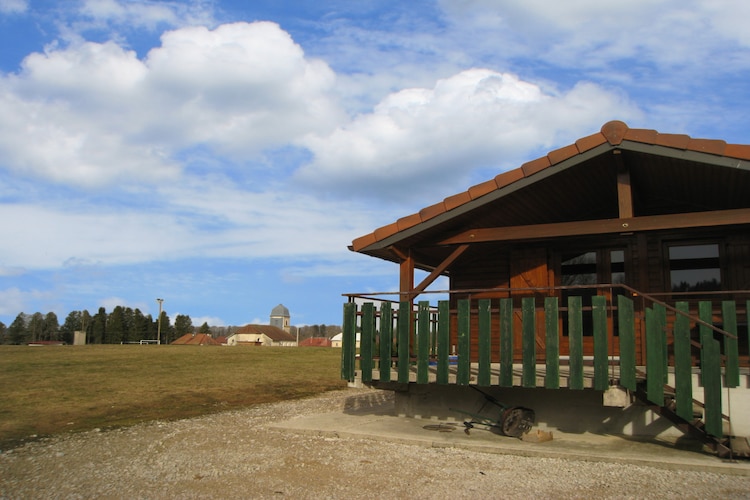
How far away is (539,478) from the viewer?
661 cm

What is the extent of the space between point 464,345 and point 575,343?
1.56m

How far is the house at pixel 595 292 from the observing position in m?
7.76

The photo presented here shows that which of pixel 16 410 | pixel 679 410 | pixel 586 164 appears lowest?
pixel 16 410

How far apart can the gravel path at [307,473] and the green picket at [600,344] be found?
1.07 metres

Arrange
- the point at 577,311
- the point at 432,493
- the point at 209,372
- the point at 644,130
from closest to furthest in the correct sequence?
the point at 432,493 < the point at 577,311 < the point at 644,130 < the point at 209,372

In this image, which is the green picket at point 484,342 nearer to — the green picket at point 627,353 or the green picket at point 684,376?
the green picket at point 627,353

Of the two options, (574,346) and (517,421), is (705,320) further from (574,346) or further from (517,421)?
(517,421)

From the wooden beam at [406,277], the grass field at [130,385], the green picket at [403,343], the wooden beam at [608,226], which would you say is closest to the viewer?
the wooden beam at [608,226]

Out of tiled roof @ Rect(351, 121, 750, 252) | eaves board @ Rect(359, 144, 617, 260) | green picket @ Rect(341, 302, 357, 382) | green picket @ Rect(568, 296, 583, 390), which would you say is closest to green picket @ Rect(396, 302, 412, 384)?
green picket @ Rect(341, 302, 357, 382)

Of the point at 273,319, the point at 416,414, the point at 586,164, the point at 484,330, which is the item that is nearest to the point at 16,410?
the point at 416,414

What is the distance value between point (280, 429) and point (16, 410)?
7579 mm

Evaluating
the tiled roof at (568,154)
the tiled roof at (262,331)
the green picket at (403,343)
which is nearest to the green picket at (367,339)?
the green picket at (403,343)

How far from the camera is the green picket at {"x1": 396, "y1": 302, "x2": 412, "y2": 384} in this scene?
9.18 m

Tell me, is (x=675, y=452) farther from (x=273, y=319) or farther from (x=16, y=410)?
(x=273, y=319)
